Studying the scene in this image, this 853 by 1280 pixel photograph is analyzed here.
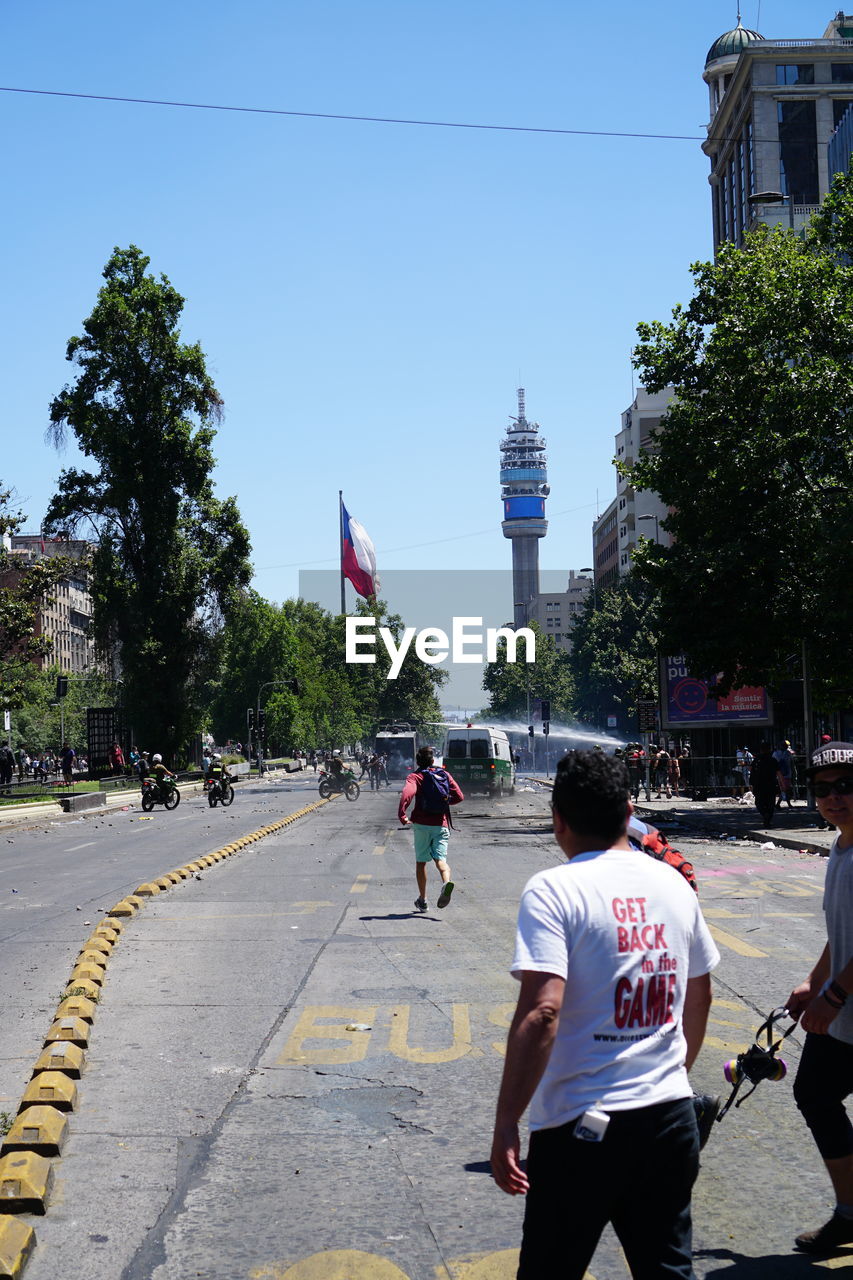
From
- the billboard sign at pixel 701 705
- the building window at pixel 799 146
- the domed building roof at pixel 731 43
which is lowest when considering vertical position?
the billboard sign at pixel 701 705

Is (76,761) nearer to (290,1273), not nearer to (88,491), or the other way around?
(88,491)

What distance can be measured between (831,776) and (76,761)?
341 ft

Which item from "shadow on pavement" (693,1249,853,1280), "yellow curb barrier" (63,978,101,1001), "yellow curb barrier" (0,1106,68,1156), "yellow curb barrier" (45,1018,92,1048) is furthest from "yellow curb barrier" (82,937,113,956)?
"shadow on pavement" (693,1249,853,1280)

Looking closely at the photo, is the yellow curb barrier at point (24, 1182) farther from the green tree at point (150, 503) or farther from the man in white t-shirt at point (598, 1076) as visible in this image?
the green tree at point (150, 503)

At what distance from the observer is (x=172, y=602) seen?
5509cm

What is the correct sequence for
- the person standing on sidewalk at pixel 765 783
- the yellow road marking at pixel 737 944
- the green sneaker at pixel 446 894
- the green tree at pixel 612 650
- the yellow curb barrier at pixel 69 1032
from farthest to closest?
the green tree at pixel 612 650
the person standing on sidewalk at pixel 765 783
the green sneaker at pixel 446 894
the yellow road marking at pixel 737 944
the yellow curb barrier at pixel 69 1032

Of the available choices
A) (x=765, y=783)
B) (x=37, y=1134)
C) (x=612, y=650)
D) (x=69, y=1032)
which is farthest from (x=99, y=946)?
(x=612, y=650)

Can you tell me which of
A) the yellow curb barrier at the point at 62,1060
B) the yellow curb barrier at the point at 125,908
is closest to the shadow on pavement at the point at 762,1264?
the yellow curb barrier at the point at 62,1060

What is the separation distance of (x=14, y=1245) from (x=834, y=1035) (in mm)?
2779

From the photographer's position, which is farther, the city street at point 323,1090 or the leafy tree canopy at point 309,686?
the leafy tree canopy at point 309,686

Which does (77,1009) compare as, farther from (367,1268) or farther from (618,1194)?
(618,1194)

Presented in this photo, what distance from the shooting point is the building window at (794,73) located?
9088 cm

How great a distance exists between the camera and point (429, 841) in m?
14.6

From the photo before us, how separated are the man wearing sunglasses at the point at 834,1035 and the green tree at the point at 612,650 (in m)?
86.4
